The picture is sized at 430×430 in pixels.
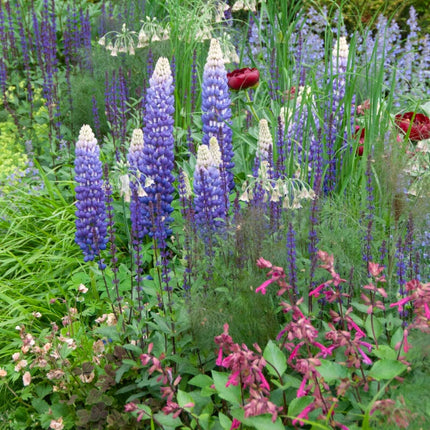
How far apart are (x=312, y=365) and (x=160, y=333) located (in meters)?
1.05

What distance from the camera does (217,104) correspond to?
3.66m

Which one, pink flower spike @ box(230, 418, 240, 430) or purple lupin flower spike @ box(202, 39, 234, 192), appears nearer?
pink flower spike @ box(230, 418, 240, 430)

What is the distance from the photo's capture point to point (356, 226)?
10.1ft

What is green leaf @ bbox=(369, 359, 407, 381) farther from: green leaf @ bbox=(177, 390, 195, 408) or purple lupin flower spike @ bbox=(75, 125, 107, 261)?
purple lupin flower spike @ bbox=(75, 125, 107, 261)

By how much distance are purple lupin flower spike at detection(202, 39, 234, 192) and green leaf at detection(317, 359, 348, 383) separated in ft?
5.44

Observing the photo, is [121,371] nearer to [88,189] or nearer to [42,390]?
[42,390]

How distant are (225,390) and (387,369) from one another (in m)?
0.54

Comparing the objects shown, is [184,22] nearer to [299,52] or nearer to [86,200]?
[299,52]

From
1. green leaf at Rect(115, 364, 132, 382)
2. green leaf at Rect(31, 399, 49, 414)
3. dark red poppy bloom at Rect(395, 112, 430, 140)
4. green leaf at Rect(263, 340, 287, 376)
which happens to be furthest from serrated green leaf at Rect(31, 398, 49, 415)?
dark red poppy bloom at Rect(395, 112, 430, 140)

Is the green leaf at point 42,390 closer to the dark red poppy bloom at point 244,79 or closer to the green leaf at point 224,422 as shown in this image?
the green leaf at point 224,422

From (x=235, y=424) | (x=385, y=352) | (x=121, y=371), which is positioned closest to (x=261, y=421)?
(x=235, y=424)

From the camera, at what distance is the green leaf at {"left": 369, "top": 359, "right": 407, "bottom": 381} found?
6.81 feet

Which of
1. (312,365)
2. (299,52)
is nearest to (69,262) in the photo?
(312,365)

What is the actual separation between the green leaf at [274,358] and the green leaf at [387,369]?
291mm
